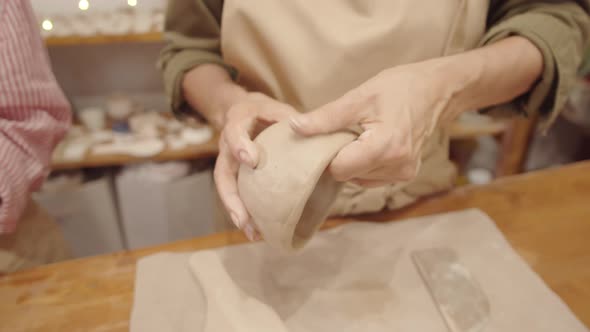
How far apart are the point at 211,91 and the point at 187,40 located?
0.15 m

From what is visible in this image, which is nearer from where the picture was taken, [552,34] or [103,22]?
[552,34]

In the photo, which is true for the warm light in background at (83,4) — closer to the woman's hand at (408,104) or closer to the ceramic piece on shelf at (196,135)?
the ceramic piece on shelf at (196,135)

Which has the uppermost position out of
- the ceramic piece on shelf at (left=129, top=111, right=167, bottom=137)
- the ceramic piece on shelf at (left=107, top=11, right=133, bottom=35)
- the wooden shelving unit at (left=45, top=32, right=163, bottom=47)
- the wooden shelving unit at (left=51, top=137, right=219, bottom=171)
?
the ceramic piece on shelf at (left=107, top=11, right=133, bottom=35)

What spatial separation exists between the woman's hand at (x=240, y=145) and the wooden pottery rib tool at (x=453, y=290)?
0.96 feet

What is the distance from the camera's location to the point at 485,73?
62 centimetres

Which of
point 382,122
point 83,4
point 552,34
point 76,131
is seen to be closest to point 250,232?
point 382,122

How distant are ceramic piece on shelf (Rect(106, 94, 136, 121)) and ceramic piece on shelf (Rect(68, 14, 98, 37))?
32cm

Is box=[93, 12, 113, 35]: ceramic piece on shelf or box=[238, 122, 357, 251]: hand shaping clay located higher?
box=[238, 122, 357, 251]: hand shaping clay

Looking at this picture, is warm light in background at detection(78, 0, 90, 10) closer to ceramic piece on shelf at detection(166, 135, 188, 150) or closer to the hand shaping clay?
ceramic piece on shelf at detection(166, 135, 188, 150)

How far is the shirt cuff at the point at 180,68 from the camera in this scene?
0.79 m

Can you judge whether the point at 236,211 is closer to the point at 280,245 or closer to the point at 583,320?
the point at 280,245

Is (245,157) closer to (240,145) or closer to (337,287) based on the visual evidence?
(240,145)

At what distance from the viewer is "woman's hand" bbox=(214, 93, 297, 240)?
52 cm

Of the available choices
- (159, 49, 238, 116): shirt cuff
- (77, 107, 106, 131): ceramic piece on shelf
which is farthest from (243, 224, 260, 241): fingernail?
(77, 107, 106, 131): ceramic piece on shelf
